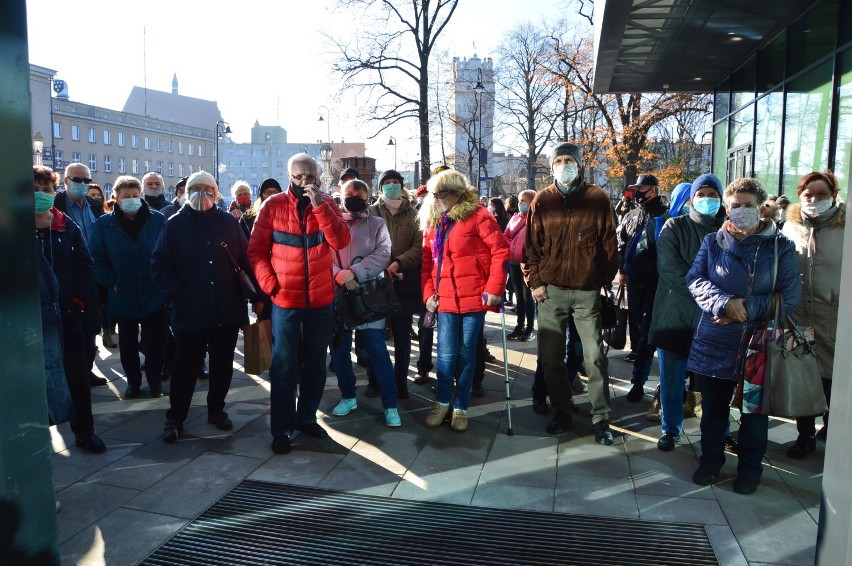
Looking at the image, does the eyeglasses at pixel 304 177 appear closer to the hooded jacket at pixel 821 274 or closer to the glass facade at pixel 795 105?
the hooded jacket at pixel 821 274

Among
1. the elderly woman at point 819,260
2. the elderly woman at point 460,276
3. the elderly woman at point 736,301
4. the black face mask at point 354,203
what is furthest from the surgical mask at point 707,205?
the black face mask at point 354,203

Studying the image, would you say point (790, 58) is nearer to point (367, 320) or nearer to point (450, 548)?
point (367, 320)

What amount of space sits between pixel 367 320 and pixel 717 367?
8.83 ft

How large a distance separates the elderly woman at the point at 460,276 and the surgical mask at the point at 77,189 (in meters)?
4.83

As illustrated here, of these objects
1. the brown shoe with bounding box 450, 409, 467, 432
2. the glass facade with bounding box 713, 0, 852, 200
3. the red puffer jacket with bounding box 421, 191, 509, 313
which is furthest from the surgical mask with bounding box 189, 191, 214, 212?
the glass facade with bounding box 713, 0, 852, 200

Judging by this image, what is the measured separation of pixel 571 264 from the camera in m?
5.12

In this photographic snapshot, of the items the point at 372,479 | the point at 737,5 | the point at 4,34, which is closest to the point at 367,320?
the point at 372,479

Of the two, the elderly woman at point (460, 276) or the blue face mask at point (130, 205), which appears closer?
the elderly woman at point (460, 276)

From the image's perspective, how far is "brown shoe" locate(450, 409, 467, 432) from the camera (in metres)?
5.40

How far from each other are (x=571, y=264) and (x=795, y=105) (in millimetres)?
6978

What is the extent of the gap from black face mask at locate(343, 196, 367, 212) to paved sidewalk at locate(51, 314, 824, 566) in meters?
1.82

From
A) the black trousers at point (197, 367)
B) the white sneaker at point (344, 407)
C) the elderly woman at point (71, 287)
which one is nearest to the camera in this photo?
the elderly woman at point (71, 287)

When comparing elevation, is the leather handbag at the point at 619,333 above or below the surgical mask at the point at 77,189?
below

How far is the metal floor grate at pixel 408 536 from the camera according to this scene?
345 centimetres
